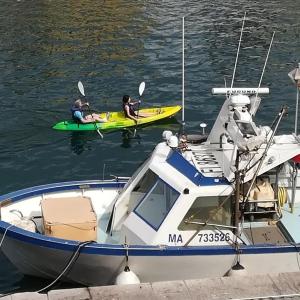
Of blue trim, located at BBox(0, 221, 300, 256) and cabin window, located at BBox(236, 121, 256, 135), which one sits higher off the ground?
cabin window, located at BBox(236, 121, 256, 135)

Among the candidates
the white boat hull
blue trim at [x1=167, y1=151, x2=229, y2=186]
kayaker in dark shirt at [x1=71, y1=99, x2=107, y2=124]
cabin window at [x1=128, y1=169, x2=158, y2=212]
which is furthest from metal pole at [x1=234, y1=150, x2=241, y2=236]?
kayaker in dark shirt at [x1=71, y1=99, x2=107, y2=124]

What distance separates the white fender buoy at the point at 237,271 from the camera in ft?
42.2

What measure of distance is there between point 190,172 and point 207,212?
2.88 feet

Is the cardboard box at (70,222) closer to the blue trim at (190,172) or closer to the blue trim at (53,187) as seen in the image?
the blue trim at (53,187)

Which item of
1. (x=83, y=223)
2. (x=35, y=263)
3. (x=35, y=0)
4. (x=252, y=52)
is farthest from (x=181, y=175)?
(x=35, y=0)

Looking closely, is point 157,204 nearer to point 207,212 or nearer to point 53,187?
point 207,212

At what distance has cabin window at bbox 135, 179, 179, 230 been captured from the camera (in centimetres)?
1336

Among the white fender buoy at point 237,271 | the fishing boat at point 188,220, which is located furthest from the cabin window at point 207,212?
the white fender buoy at point 237,271

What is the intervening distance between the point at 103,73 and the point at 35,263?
1911cm

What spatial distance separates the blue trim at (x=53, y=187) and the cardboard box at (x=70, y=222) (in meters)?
1.25

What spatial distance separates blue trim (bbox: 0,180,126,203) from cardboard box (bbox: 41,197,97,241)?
1251mm

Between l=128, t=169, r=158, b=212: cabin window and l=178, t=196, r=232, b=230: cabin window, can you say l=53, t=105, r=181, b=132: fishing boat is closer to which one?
l=128, t=169, r=158, b=212: cabin window

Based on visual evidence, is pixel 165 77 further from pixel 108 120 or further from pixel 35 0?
pixel 35 0

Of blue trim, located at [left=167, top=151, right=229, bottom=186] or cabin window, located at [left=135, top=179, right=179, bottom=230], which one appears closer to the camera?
blue trim, located at [left=167, top=151, right=229, bottom=186]
